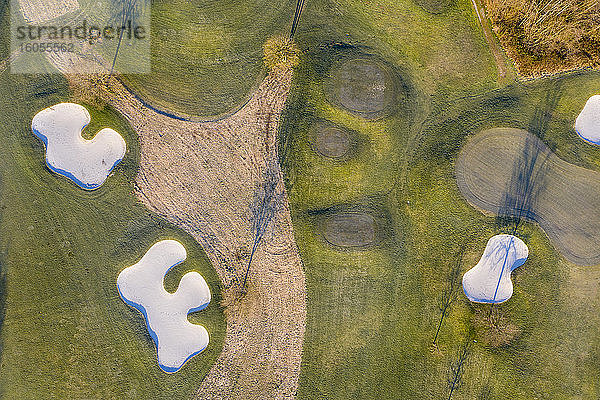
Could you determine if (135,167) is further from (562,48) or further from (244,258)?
(562,48)

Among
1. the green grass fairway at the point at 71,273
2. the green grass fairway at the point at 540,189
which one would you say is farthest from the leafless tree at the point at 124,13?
the green grass fairway at the point at 540,189

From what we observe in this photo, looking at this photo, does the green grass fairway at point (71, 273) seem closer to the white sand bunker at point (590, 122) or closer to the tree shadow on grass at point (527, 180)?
the tree shadow on grass at point (527, 180)

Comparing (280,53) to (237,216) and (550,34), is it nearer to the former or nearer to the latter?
(237,216)

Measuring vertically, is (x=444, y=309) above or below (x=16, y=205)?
below

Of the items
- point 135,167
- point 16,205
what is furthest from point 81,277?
point 135,167

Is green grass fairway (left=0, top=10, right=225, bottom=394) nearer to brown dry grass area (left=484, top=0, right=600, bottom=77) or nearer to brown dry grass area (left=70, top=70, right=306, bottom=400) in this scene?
brown dry grass area (left=70, top=70, right=306, bottom=400)

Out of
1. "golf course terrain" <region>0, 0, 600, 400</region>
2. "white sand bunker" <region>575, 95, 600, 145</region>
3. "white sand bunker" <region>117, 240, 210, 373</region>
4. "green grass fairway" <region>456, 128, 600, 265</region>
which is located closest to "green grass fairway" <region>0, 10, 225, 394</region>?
"golf course terrain" <region>0, 0, 600, 400</region>
